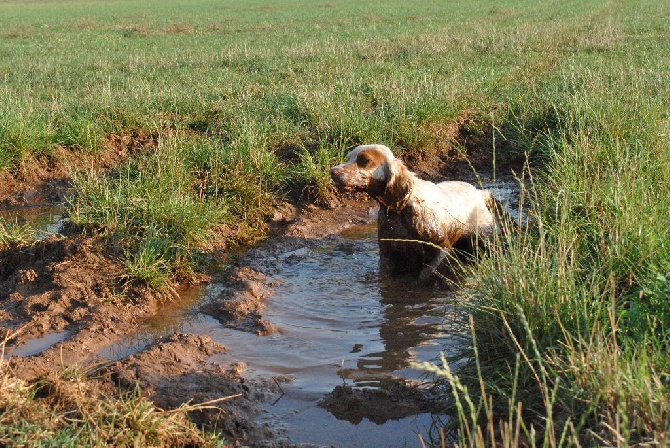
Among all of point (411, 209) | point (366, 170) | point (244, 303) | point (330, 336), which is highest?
point (366, 170)

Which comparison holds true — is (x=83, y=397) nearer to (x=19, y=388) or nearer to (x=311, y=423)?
(x=19, y=388)

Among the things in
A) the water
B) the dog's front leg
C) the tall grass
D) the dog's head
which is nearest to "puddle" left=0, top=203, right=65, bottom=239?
the water

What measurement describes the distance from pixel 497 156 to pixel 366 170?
494cm

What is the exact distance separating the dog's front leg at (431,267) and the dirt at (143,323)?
53.2 inches

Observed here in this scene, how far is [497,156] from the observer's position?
35.4 feet

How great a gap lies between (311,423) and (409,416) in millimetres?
584

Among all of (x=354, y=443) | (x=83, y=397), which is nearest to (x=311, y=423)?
(x=354, y=443)

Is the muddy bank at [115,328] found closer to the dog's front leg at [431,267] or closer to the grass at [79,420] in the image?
Result: the grass at [79,420]

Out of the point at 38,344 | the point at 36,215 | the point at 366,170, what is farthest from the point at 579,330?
the point at 36,215

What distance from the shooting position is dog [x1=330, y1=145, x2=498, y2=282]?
20.9 ft

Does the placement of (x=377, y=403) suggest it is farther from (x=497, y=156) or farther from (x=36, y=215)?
(x=497, y=156)

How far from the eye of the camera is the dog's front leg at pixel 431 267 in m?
6.77

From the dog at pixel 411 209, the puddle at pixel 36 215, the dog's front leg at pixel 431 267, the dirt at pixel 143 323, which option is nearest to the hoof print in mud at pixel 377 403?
the dirt at pixel 143 323

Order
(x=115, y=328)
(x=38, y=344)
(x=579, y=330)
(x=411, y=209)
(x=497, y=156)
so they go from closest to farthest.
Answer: (x=579, y=330)
(x=38, y=344)
(x=115, y=328)
(x=411, y=209)
(x=497, y=156)
